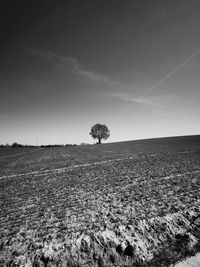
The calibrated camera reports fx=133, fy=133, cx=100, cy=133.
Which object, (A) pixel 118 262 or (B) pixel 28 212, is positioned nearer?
(A) pixel 118 262

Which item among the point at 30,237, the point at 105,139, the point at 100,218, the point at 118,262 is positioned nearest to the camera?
the point at 118,262

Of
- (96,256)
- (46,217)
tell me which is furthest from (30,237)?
(96,256)

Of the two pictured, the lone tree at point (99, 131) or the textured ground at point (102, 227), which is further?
the lone tree at point (99, 131)

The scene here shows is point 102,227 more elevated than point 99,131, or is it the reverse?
point 99,131

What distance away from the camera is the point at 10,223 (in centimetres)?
359

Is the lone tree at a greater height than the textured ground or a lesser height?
greater

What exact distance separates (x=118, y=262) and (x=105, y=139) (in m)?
88.4

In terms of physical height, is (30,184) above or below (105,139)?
below

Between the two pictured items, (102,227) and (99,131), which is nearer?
(102,227)

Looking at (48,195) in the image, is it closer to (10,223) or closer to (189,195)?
(10,223)

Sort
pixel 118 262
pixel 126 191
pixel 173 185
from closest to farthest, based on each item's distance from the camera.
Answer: pixel 118 262 → pixel 126 191 → pixel 173 185

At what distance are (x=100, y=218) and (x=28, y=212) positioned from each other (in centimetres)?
230

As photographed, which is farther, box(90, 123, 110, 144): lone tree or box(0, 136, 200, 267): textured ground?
box(90, 123, 110, 144): lone tree

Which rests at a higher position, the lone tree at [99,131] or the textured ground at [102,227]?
the lone tree at [99,131]
